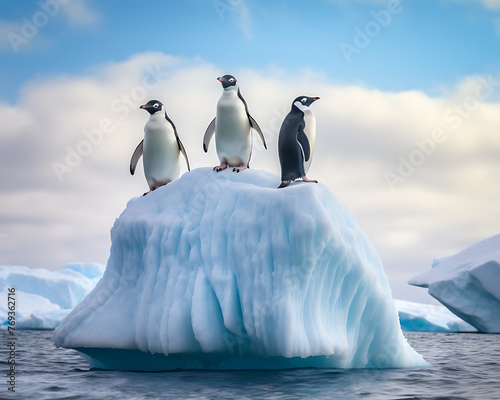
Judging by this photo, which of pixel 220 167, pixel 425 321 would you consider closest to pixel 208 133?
pixel 220 167

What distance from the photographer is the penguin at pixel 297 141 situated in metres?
6.73

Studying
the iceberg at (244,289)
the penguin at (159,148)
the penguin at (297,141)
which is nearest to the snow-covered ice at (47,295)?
the penguin at (159,148)

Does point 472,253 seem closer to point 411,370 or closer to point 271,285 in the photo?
point 411,370

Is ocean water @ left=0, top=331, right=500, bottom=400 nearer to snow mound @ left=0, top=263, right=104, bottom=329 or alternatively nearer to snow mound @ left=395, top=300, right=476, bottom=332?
snow mound @ left=395, top=300, right=476, bottom=332

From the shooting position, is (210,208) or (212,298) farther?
(210,208)

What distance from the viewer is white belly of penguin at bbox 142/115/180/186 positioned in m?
8.14

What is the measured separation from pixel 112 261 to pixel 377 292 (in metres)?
3.57

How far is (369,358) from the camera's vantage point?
6777mm

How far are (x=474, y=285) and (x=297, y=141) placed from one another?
45.5 ft

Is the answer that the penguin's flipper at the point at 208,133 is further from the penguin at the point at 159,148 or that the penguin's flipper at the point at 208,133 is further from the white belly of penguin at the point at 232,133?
the white belly of penguin at the point at 232,133

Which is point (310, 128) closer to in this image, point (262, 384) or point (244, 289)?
point (244, 289)

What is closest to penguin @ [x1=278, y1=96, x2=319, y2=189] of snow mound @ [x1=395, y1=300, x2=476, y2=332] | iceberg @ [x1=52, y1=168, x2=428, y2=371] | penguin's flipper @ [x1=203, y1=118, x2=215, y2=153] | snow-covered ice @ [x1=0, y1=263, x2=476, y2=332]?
iceberg @ [x1=52, y1=168, x2=428, y2=371]

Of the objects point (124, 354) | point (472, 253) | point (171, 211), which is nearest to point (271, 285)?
point (171, 211)

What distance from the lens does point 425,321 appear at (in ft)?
77.6
